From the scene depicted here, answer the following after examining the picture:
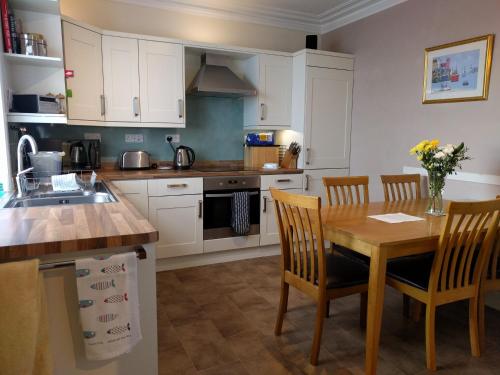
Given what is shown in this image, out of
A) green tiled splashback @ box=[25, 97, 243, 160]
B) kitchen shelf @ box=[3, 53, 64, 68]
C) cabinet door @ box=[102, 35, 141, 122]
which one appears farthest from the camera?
green tiled splashback @ box=[25, 97, 243, 160]

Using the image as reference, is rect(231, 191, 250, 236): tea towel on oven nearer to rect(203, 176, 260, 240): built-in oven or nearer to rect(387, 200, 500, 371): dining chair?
rect(203, 176, 260, 240): built-in oven

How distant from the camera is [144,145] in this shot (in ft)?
12.0

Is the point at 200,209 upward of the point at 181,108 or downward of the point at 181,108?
downward

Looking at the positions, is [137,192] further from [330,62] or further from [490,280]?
[490,280]

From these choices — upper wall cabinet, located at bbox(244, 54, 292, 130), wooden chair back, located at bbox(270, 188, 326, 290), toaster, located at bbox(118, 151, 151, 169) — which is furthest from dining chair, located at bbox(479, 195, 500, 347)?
toaster, located at bbox(118, 151, 151, 169)

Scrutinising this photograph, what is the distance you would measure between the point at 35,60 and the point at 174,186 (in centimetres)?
138

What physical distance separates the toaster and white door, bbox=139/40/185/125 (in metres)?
0.34

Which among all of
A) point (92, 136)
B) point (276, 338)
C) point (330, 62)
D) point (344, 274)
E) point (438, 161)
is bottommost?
point (276, 338)

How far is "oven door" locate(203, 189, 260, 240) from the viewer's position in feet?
11.1

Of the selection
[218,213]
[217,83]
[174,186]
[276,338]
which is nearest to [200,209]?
[218,213]

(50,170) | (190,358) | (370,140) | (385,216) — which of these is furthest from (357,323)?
(50,170)

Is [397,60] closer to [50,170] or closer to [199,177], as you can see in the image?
[199,177]

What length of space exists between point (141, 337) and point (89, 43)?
2.57 metres

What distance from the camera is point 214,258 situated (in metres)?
3.54
